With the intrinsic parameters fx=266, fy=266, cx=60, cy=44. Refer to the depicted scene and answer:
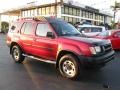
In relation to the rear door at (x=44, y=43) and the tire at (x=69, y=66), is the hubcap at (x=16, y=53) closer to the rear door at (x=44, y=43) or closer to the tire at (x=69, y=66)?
the rear door at (x=44, y=43)

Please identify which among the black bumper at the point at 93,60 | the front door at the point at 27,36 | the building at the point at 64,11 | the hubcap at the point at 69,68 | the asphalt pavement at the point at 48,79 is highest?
the building at the point at 64,11

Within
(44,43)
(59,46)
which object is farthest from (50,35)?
(59,46)

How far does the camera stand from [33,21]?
1013cm

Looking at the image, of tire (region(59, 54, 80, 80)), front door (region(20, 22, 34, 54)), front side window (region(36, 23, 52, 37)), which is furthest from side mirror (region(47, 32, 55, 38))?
front door (region(20, 22, 34, 54))

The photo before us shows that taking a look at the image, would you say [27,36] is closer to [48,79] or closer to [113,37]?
[48,79]

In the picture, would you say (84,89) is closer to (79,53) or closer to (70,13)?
(79,53)

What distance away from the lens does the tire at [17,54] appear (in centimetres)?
1067

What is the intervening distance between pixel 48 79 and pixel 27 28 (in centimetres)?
288

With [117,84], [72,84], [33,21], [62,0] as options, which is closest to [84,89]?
[72,84]

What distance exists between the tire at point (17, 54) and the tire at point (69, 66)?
8.81 feet

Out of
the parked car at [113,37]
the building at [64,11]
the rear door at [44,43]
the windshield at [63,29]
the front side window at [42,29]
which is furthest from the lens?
the building at [64,11]

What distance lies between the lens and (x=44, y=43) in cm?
914

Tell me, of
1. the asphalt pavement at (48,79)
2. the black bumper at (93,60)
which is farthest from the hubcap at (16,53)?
the black bumper at (93,60)

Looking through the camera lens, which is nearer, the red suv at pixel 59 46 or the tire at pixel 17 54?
the red suv at pixel 59 46
